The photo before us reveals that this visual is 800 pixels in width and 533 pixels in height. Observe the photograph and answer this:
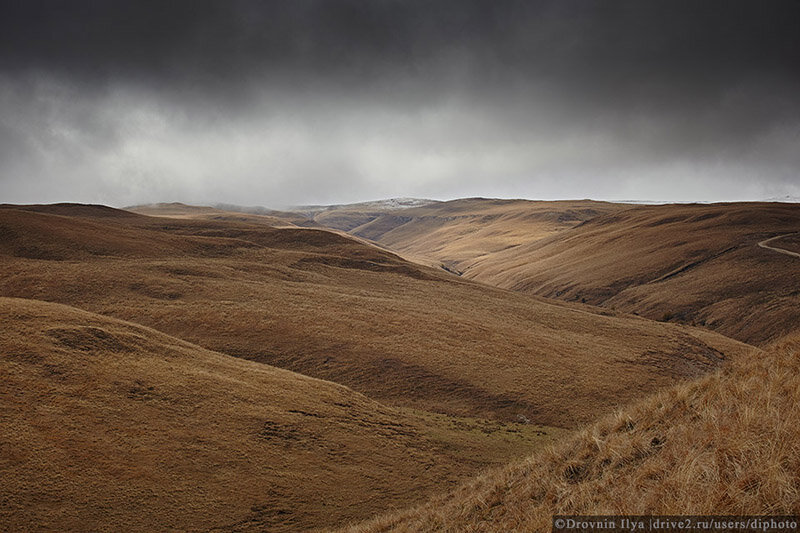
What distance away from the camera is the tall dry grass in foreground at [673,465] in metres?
6.93

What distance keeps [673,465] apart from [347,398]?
839 inches

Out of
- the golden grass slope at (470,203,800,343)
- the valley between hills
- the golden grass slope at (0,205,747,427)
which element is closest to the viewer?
the valley between hills

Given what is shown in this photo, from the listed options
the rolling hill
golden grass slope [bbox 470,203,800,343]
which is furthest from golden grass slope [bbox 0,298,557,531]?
golden grass slope [bbox 470,203,800,343]

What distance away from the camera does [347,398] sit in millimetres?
27672

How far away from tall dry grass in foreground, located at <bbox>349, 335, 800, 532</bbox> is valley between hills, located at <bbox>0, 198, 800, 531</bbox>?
54mm

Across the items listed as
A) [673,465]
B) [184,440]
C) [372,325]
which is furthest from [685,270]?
[184,440]

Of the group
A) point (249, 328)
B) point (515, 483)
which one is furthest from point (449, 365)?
point (515, 483)

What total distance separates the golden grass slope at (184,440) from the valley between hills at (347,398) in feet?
0.32

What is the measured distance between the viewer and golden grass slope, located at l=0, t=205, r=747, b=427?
33.1 metres

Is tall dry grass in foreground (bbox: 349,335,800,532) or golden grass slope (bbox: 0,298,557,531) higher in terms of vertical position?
tall dry grass in foreground (bbox: 349,335,800,532)

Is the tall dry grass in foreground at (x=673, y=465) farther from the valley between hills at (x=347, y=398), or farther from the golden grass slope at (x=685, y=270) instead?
the golden grass slope at (x=685, y=270)

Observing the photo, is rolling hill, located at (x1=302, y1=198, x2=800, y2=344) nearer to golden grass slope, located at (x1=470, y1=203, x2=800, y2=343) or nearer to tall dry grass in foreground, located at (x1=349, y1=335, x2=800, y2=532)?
golden grass slope, located at (x1=470, y1=203, x2=800, y2=343)

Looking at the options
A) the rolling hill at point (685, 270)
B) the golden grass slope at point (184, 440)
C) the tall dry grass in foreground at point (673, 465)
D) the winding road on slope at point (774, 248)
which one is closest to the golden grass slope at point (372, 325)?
the golden grass slope at point (184, 440)

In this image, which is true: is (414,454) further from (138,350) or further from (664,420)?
(138,350)
